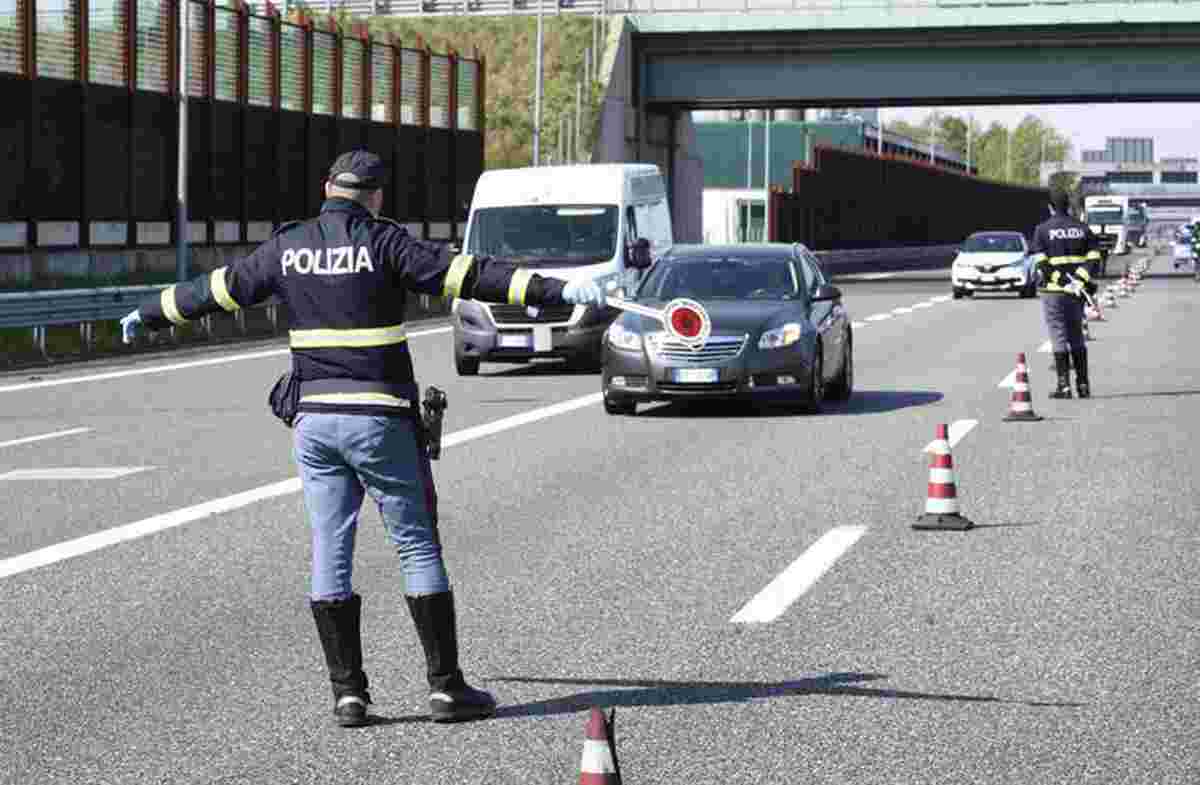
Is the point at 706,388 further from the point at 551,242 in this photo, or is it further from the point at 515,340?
the point at 551,242

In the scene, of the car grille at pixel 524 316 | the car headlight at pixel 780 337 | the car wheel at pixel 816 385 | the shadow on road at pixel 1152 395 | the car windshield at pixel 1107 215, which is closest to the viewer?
the car headlight at pixel 780 337

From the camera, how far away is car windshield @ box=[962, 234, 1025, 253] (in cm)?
5278

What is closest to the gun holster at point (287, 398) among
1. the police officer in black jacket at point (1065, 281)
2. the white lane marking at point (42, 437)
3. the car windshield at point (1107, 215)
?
the white lane marking at point (42, 437)

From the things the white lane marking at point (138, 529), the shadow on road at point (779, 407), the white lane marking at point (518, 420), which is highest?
the white lane marking at point (138, 529)

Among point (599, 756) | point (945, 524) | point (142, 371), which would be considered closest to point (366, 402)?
point (599, 756)

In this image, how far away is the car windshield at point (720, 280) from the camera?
21.7 metres

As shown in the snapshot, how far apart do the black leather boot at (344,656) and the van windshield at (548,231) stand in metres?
19.4

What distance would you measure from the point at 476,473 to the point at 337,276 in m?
8.15

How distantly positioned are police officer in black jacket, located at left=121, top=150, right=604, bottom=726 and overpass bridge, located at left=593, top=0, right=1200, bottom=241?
59.9m

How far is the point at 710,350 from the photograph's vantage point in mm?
20438

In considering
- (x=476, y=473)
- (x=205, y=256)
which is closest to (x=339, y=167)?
(x=476, y=473)

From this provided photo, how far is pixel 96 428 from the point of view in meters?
20.0

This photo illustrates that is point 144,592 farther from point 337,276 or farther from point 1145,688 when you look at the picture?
→ point 1145,688

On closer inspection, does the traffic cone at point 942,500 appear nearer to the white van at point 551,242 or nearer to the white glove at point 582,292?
the white glove at point 582,292
